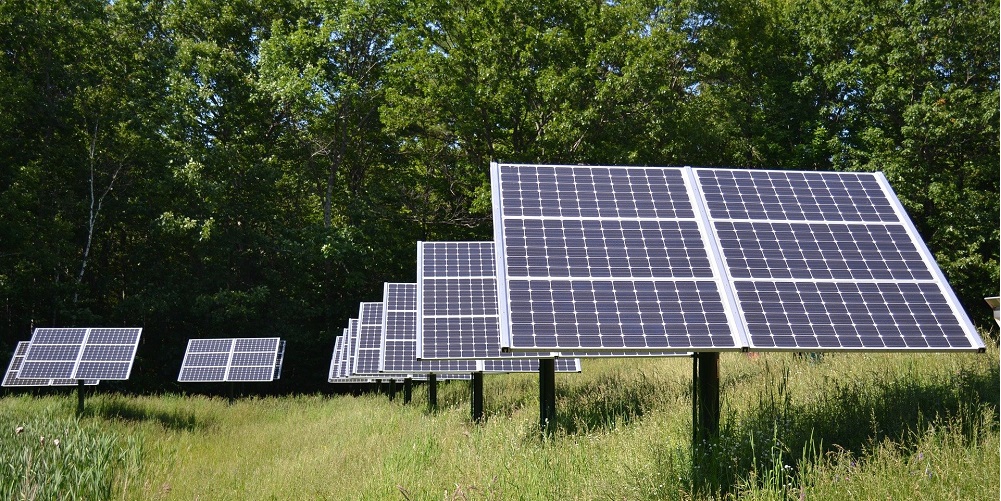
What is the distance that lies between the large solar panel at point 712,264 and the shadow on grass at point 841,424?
34.9 inches

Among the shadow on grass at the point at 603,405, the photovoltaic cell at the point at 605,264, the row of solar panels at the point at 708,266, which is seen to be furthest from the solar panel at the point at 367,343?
the photovoltaic cell at the point at 605,264

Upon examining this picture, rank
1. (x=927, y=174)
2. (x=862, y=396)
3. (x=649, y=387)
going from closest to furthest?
1. (x=862, y=396)
2. (x=649, y=387)
3. (x=927, y=174)

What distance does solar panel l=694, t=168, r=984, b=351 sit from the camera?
23.8 feet

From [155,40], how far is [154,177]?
6328 millimetres

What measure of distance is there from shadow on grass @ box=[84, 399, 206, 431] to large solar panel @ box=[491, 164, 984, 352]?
1228 centimetres

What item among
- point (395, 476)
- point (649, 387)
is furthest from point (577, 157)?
point (395, 476)

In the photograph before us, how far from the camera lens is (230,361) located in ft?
93.0

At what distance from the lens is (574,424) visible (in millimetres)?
11391

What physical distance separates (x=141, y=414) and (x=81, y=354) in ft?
8.57

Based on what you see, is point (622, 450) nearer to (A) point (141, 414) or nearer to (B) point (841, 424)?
(B) point (841, 424)

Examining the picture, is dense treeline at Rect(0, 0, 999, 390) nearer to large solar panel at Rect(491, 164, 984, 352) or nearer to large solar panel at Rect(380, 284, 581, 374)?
large solar panel at Rect(380, 284, 581, 374)

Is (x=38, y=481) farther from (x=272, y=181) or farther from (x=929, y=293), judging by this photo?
(x=272, y=181)

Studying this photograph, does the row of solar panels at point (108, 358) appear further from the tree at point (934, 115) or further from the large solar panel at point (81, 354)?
the tree at point (934, 115)

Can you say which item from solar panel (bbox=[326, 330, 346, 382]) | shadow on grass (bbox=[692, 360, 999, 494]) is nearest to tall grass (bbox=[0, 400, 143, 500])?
A: shadow on grass (bbox=[692, 360, 999, 494])
